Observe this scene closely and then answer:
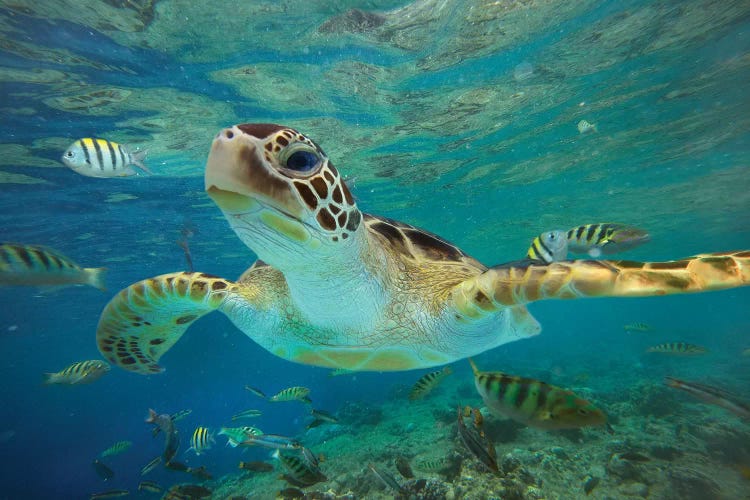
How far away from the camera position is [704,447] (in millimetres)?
6918

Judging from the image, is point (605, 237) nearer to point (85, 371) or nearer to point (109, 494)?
point (109, 494)

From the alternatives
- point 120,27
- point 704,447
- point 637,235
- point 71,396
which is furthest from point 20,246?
point 71,396

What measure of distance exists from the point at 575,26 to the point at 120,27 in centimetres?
919

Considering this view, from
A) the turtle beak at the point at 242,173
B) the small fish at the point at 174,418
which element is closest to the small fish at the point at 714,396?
the turtle beak at the point at 242,173

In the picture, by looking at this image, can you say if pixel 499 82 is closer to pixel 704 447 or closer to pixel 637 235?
pixel 637 235

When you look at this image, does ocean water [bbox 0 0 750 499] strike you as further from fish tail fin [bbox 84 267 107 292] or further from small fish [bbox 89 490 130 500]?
fish tail fin [bbox 84 267 107 292]

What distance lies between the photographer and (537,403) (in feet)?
8.02

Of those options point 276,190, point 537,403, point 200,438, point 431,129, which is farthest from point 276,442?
point 431,129

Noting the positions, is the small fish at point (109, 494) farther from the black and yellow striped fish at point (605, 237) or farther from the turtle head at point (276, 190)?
the black and yellow striped fish at point (605, 237)

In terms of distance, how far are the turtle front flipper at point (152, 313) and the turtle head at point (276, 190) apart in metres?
1.30

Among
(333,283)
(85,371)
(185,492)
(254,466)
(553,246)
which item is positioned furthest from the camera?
(85,371)

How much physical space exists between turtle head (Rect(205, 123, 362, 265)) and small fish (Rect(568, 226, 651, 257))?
4380mm

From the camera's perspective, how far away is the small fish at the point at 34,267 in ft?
10.2

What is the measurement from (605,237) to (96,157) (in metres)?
6.86
